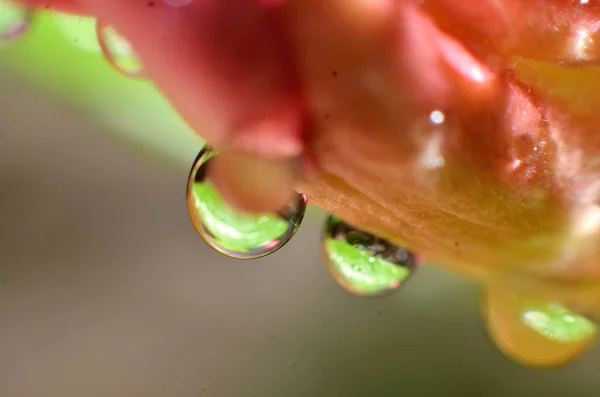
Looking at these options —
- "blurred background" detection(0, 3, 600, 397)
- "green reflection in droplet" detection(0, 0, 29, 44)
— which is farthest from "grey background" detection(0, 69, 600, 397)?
"green reflection in droplet" detection(0, 0, 29, 44)

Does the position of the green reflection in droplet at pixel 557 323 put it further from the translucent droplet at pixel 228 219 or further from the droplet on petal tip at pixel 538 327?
the translucent droplet at pixel 228 219

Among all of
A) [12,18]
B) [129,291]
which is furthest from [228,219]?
[129,291]

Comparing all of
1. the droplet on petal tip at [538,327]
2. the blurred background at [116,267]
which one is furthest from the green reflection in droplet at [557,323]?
the blurred background at [116,267]

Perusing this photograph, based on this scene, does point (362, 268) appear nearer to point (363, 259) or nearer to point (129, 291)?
point (363, 259)

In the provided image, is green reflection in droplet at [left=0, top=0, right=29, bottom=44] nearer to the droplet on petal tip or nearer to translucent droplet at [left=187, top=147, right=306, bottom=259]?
translucent droplet at [left=187, top=147, right=306, bottom=259]

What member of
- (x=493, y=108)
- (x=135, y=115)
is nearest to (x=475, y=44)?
(x=493, y=108)

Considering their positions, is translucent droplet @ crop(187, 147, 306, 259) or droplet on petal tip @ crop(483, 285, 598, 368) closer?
translucent droplet @ crop(187, 147, 306, 259)

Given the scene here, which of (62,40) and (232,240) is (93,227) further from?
(232,240)
